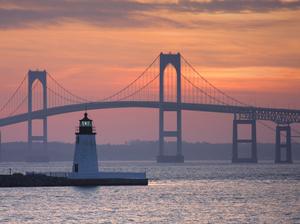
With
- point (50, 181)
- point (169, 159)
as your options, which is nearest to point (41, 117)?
point (169, 159)

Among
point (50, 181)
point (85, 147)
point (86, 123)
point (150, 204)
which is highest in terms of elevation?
point (86, 123)

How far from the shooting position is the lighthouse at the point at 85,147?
144 feet

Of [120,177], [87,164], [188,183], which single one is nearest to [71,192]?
[87,164]

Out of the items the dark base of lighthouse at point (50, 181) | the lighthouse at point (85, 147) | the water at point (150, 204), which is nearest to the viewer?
the water at point (150, 204)

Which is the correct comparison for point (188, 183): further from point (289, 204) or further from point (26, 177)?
point (289, 204)

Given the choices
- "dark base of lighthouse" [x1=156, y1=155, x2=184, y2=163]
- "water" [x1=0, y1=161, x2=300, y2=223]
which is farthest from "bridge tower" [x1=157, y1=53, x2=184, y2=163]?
"water" [x1=0, y1=161, x2=300, y2=223]

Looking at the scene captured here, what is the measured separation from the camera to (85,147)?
43875 mm

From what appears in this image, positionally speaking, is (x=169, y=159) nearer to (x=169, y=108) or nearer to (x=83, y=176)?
(x=169, y=108)

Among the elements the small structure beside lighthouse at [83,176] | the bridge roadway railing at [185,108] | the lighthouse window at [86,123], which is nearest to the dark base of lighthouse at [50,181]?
the small structure beside lighthouse at [83,176]

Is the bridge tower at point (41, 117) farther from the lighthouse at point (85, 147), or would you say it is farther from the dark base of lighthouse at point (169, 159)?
the lighthouse at point (85, 147)

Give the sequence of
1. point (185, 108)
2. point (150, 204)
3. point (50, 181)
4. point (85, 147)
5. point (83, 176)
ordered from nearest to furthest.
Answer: point (150, 204) < point (85, 147) < point (83, 176) < point (50, 181) < point (185, 108)

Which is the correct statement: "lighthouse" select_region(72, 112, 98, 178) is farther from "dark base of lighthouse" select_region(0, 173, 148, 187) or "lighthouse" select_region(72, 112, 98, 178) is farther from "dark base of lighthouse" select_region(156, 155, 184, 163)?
"dark base of lighthouse" select_region(156, 155, 184, 163)

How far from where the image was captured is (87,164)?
44469mm

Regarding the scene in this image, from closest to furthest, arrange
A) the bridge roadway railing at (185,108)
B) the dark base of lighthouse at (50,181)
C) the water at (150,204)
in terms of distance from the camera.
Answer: the water at (150,204) < the dark base of lighthouse at (50,181) < the bridge roadway railing at (185,108)
